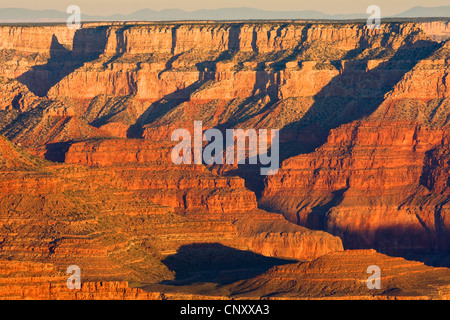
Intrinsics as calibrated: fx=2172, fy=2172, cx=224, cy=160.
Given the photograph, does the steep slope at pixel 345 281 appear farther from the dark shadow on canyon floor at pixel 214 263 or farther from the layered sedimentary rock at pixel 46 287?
the layered sedimentary rock at pixel 46 287

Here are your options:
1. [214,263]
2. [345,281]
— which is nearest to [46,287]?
[345,281]

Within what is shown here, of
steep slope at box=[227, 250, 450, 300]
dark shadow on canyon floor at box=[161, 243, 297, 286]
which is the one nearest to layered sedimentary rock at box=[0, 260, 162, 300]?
steep slope at box=[227, 250, 450, 300]

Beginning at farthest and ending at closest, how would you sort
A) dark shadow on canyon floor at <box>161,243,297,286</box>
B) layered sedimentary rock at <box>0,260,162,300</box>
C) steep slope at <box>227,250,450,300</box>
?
dark shadow on canyon floor at <box>161,243,297,286</box> < steep slope at <box>227,250,450,300</box> < layered sedimentary rock at <box>0,260,162,300</box>

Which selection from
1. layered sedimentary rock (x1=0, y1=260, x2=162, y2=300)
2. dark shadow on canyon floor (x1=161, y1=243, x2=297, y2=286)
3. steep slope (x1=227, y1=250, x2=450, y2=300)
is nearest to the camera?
layered sedimentary rock (x1=0, y1=260, x2=162, y2=300)

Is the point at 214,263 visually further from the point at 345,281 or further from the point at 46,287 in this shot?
the point at 46,287

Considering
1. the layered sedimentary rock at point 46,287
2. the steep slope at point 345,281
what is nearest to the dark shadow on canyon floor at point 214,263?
the steep slope at point 345,281

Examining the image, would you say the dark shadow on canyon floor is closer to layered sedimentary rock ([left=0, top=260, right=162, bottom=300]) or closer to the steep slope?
the steep slope

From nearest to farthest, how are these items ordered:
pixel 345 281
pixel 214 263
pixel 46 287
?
pixel 46 287, pixel 345 281, pixel 214 263
